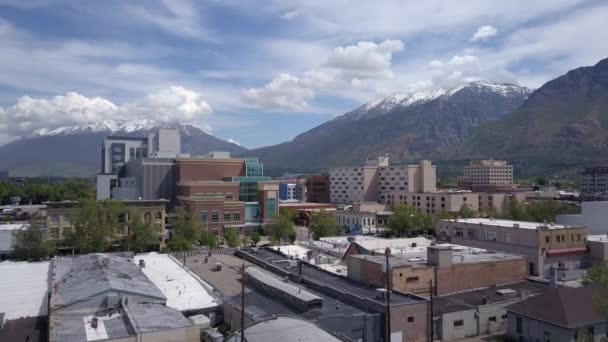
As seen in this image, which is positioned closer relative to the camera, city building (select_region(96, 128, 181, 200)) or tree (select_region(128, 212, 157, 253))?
tree (select_region(128, 212, 157, 253))

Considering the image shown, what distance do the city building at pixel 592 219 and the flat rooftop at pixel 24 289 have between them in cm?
5403

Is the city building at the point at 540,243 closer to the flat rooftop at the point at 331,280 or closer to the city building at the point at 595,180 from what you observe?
the flat rooftop at the point at 331,280

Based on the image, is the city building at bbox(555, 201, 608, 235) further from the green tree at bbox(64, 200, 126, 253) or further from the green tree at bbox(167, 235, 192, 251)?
the green tree at bbox(64, 200, 126, 253)

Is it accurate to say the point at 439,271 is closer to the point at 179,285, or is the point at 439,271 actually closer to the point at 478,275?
the point at 478,275

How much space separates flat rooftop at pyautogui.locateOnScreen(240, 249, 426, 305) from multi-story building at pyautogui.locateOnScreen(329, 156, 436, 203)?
2819 inches

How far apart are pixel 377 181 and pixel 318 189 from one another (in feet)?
67.7

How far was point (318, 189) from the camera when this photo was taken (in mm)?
131500

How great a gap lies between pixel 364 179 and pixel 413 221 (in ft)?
137

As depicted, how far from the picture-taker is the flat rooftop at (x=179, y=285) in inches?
1027

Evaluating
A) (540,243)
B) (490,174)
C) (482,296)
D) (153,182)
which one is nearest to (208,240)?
(153,182)

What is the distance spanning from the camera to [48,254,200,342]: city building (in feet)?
62.6

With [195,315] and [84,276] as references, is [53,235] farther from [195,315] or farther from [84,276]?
[195,315]

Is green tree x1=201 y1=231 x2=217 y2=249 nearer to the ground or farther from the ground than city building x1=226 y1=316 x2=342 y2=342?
nearer to the ground

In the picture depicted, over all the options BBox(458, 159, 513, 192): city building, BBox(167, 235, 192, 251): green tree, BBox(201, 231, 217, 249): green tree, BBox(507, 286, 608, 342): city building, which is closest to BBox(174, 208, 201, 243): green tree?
BBox(201, 231, 217, 249): green tree
